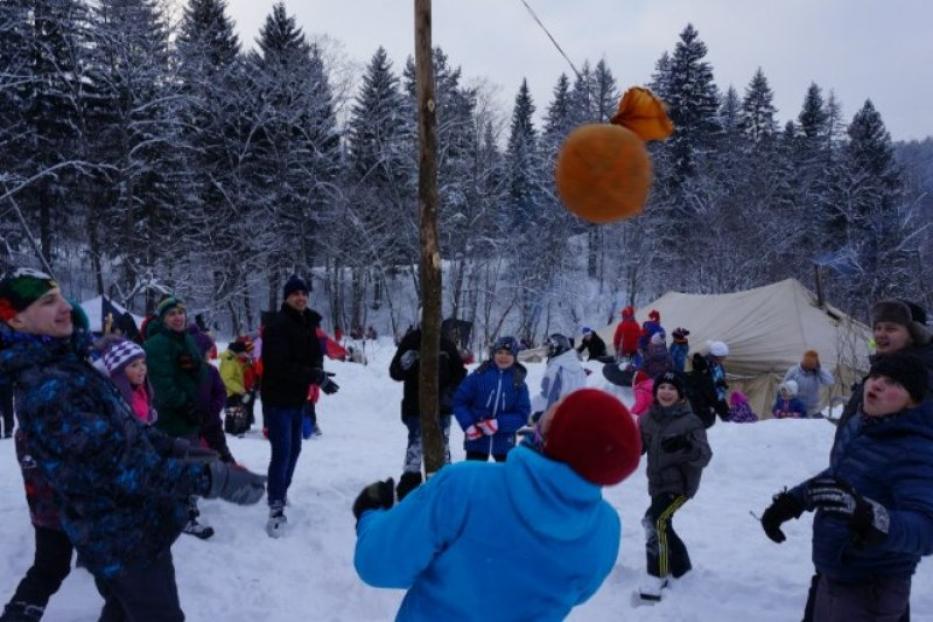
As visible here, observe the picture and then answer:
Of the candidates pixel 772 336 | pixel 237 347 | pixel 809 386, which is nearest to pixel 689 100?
pixel 772 336

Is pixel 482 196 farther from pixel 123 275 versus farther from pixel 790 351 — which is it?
pixel 790 351

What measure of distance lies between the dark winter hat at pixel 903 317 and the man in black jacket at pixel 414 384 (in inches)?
143

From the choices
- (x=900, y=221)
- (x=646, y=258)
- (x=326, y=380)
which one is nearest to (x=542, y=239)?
(x=646, y=258)

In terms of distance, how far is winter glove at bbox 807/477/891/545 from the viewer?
243 centimetres

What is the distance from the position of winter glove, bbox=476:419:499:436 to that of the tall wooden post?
0.66 metres

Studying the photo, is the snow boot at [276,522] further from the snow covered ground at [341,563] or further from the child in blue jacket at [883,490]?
the child in blue jacket at [883,490]

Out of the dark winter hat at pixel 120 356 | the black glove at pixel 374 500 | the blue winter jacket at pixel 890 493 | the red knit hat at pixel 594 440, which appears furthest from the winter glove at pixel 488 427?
the red knit hat at pixel 594 440

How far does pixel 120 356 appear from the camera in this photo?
14.8 ft

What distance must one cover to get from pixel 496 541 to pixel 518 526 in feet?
0.25

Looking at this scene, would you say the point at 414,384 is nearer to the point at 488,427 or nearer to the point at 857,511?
the point at 488,427

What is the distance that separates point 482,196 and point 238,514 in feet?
85.8

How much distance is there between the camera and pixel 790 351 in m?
15.5

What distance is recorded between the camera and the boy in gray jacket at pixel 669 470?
497 cm

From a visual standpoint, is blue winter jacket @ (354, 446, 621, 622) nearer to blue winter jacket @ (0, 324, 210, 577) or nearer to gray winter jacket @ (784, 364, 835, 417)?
blue winter jacket @ (0, 324, 210, 577)
